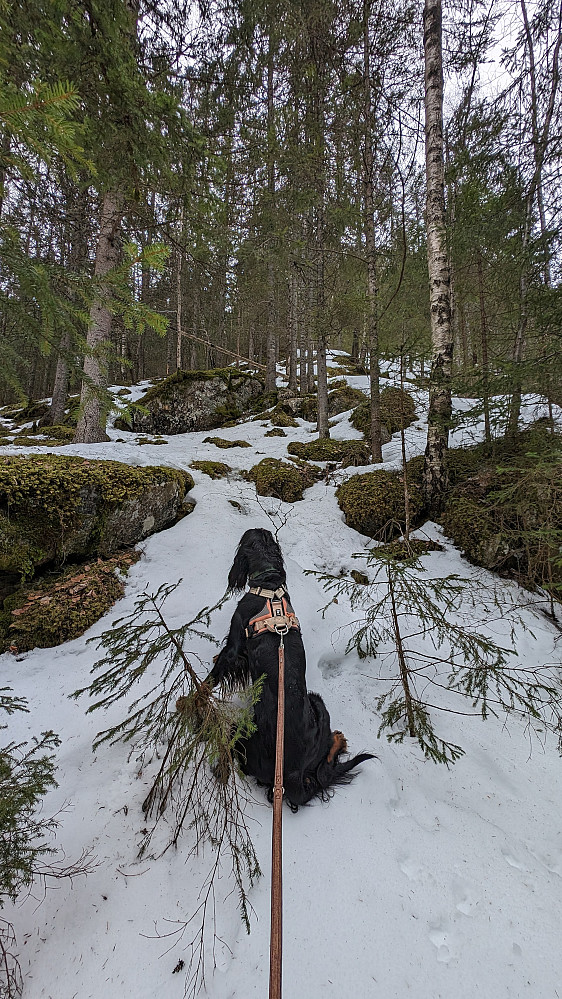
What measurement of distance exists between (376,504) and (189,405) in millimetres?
8096

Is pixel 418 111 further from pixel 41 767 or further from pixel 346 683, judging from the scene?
pixel 41 767

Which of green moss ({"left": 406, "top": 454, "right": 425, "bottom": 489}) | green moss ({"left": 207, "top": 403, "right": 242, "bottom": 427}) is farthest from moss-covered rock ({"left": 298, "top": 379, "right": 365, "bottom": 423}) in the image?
green moss ({"left": 406, "top": 454, "right": 425, "bottom": 489})

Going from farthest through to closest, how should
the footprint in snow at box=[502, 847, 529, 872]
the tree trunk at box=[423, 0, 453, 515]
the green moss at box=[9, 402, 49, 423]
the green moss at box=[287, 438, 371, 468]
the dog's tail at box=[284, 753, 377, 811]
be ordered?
the green moss at box=[9, 402, 49, 423] < the green moss at box=[287, 438, 371, 468] < the tree trunk at box=[423, 0, 453, 515] < the dog's tail at box=[284, 753, 377, 811] < the footprint in snow at box=[502, 847, 529, 872]

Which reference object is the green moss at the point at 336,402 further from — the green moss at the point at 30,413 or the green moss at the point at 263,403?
the green moss at the point at 30,413

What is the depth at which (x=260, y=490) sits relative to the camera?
20.5ft

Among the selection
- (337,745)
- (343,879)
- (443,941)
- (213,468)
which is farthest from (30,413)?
(443,941)

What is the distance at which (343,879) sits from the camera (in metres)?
1.64

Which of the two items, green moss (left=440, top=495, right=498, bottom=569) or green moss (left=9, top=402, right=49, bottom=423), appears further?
green moss (left=9, top=402, right=49, bottom=423)

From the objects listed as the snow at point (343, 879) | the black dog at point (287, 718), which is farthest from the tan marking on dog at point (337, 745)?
the snow at point (343, 879)

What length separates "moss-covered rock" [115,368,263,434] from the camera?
426 inches

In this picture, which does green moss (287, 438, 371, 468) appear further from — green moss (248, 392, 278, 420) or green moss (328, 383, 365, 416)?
green moss (248, 392, 278, 420)

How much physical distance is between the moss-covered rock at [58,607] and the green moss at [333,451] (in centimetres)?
497

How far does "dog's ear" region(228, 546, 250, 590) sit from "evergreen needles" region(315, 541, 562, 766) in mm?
788

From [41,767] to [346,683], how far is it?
2208mm
